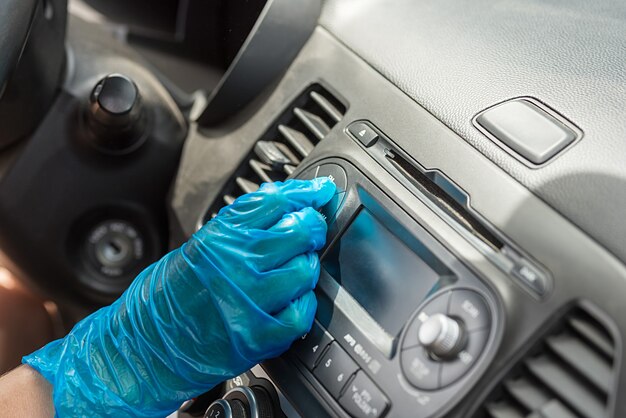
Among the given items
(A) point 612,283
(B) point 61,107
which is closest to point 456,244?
(A) point 612,283

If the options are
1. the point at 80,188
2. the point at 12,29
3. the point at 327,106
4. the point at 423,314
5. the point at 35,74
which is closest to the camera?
the point at 423,314

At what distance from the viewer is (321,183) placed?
0.91 meters

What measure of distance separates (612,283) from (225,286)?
1.35 feet

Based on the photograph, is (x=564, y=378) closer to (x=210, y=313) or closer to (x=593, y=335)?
(x=593, y=335)

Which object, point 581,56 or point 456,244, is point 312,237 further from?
point 581,56

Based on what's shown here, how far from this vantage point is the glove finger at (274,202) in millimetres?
869

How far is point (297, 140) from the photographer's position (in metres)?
1.04

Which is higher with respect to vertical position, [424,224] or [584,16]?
[584,16]

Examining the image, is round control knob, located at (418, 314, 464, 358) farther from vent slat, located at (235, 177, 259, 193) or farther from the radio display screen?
vent slat, located at (235, 177, 259, 193)

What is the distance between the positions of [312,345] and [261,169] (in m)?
0.30

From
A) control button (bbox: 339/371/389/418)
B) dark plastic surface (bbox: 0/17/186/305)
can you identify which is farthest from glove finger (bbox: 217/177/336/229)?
dark plastic surface (bbox: 0/17/186/305)

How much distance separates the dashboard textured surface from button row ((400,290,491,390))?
0.14 m

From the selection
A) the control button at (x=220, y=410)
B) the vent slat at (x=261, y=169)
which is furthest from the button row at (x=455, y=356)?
the vent slat at (x=261, y=169)

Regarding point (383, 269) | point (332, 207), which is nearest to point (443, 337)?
point (383, 269)
